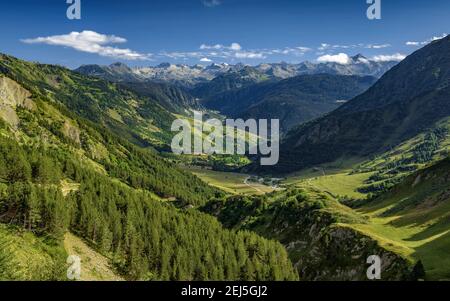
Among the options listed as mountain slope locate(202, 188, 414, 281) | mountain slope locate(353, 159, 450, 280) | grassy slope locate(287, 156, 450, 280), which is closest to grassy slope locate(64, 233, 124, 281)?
mountain slope locate(202, 188, 414, 281)

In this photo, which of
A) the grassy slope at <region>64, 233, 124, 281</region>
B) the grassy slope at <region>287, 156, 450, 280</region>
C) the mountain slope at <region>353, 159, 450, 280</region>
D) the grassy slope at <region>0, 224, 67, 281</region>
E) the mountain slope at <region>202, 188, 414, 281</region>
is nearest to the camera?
the grassy slope at <region>0, 224, 67, 281</region>

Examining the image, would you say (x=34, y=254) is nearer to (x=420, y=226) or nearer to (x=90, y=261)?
(x=90, y=261)

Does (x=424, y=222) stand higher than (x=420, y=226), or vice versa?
(x=424, y=222)

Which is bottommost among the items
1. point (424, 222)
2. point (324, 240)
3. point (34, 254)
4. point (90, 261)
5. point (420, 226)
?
point (324, 240)

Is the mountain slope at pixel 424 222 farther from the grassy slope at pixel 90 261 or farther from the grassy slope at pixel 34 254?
the grassy slope at pixel 34 254

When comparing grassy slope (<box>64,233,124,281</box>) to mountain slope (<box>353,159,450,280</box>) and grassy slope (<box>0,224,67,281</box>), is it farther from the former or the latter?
mountain slope (<box>353,159,450,280</box>)

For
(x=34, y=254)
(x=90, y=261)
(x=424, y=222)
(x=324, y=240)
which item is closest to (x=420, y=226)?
(x=424, y=222)

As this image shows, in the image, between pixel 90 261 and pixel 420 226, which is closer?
pixel 90 261

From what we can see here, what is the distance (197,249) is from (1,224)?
165 ft

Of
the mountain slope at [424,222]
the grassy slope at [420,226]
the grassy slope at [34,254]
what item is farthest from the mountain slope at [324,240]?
the grassy slope at [34,254]

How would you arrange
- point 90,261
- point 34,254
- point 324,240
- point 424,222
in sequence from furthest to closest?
1. point 424,222
2. point 324,240
3. point 90,261
4. point 34,254

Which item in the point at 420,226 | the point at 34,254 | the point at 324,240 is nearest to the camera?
the point at 34,254
